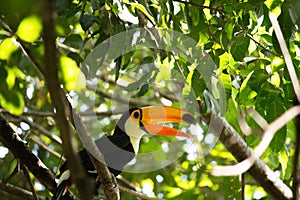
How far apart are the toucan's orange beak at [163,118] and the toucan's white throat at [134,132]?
65 millimetres

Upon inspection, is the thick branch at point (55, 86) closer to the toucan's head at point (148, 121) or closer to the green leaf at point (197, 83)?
the green leaf at point (197, 83)

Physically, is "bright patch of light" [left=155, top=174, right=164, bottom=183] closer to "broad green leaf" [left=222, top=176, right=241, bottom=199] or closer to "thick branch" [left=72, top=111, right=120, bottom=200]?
"broad green leaf" [left=222, top=176, right=241, bottom=199]

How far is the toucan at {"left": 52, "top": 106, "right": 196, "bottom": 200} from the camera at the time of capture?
13.4 feet

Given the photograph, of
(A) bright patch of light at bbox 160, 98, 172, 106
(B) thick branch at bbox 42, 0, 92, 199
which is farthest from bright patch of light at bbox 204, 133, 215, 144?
(B) thick branch at bbox 42, 0, 92, 199

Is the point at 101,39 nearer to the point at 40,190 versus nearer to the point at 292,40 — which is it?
the point at 292,40

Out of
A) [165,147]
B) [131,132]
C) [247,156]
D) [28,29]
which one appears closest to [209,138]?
[247,156]

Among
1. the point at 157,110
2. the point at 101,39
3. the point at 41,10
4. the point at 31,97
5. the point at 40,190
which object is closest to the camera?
the point at 41,10

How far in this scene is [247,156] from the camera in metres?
4.30

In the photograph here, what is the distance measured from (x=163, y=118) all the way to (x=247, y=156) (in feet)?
2.25

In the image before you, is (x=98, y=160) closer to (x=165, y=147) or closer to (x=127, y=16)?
(x=127, y=16)

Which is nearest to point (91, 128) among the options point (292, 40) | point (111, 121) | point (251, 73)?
point (111, 121)

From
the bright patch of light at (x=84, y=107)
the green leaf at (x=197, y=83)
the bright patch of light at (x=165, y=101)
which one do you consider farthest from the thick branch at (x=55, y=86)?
the bright patch of light at (x=165, y=101)

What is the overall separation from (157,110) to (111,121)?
1088 millimetres

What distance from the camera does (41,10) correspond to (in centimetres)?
101
